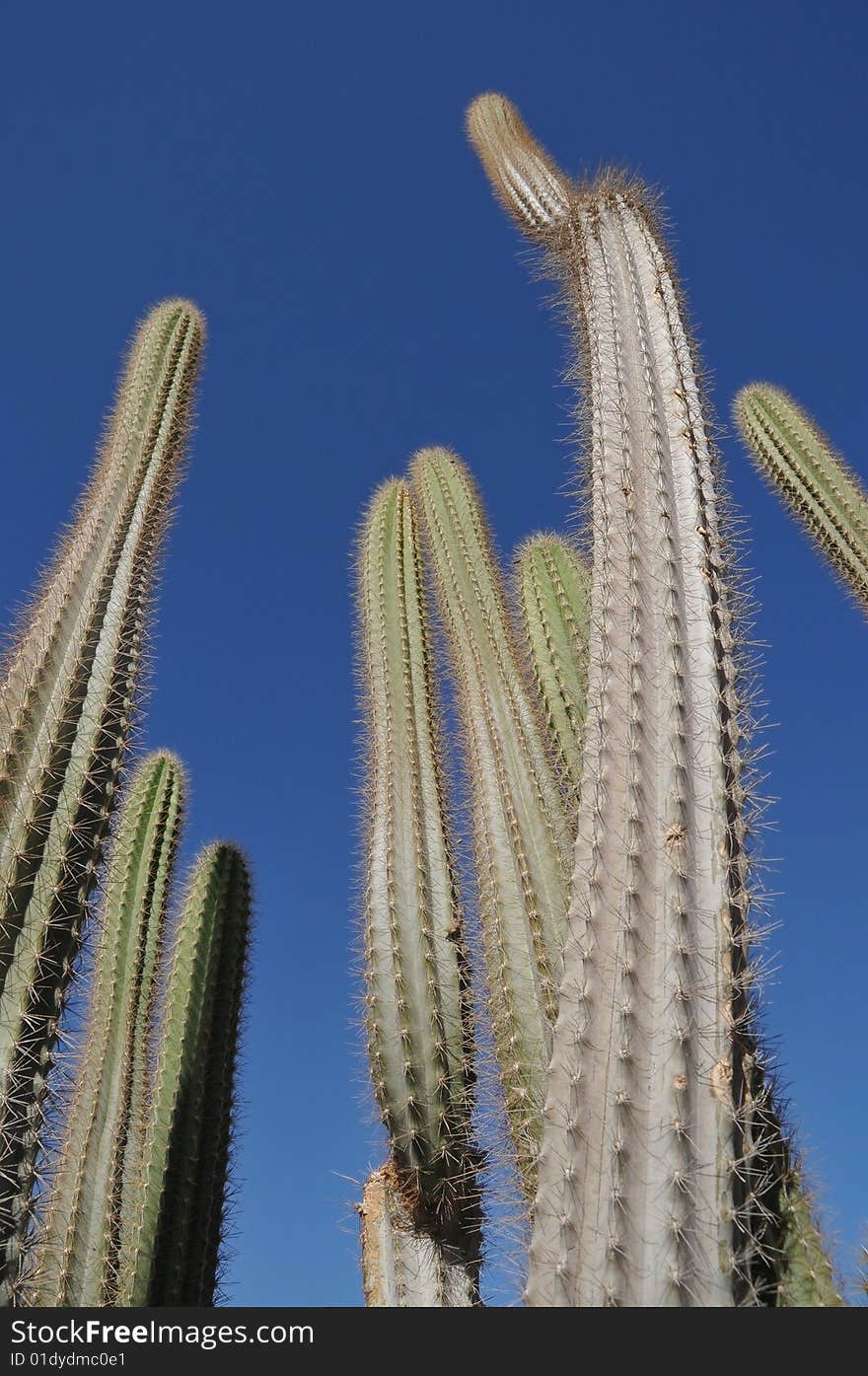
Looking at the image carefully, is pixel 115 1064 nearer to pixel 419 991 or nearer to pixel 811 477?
pixel 419 991

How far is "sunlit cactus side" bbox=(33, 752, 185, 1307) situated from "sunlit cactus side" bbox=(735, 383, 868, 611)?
4.79 metres

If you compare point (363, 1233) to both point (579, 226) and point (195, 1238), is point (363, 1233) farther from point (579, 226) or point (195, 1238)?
point (579, 226)

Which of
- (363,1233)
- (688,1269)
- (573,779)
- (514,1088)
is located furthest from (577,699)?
(688,1269)

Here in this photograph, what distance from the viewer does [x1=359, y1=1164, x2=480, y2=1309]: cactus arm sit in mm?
3738

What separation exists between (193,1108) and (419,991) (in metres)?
1.49

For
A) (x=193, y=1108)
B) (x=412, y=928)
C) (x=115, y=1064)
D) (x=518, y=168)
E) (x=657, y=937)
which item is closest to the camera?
(x=657, y=937)

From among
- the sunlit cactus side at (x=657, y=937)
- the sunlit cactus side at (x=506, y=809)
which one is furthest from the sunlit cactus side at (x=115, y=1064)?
the sunlit cactus side at (x=657, y=937)

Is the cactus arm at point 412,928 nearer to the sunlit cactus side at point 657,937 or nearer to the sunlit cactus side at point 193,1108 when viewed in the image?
the sunlit cactus side at point 193,1108

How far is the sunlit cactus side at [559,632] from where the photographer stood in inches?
179

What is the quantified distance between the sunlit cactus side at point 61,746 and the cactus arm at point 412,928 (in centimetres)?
132

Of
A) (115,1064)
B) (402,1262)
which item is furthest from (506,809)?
(115,1064)

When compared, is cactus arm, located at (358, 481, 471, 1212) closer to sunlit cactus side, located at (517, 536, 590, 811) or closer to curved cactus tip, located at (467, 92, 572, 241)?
sunlit cactus side, located at (517, 536, 590, 811)

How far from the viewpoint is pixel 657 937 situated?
7.72 ft

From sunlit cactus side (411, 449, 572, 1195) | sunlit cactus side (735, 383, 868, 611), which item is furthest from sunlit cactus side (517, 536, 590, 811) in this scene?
sunlit cactus side (735, 383, 868, 611)
